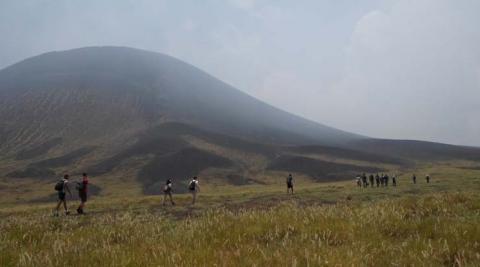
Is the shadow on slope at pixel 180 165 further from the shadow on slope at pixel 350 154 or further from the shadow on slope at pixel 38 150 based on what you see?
the shadow on slope at pixel 38 150

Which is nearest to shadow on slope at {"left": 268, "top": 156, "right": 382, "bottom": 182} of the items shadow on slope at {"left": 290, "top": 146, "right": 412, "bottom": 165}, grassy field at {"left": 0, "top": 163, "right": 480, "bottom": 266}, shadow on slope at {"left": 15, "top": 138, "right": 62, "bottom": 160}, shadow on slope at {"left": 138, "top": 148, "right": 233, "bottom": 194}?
shadow on slope at {"left": 138, "top": 148, "right": 233, "bottom": 194}

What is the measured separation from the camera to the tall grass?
5.03 m

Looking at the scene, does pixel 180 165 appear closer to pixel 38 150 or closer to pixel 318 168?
pixel 318 168

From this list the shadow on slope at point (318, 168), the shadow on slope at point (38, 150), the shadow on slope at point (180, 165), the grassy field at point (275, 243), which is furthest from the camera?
the shadow on slope at point (38, 150)

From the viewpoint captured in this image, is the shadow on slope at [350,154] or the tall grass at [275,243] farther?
the shadow on slope at [350,154]

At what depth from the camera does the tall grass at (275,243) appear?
16.5 ft

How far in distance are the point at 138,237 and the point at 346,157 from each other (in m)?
177

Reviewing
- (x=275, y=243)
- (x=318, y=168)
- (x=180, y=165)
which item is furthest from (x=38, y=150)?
(x=275, y=243)

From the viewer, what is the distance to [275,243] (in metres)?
6.33

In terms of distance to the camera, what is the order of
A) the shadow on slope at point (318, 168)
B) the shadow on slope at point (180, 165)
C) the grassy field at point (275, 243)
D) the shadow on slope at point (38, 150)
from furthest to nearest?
the shadow on slope at point (38, 150) → the shadow on slope at point (318, 168) → the shadow on slope at point (180, 165) → the grassy field at point (275, 243)

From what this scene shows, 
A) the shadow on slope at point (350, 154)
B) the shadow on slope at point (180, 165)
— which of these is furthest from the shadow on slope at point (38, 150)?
the shadow on slope at point (350, 154)

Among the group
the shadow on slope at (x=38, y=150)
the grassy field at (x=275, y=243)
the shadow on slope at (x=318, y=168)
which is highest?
the shadow on slope at (x=38, y=150)

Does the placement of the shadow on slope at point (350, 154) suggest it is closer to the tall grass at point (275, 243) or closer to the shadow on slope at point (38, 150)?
the shadow on slope at point (38, 150)

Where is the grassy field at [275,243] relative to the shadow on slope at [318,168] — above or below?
above
